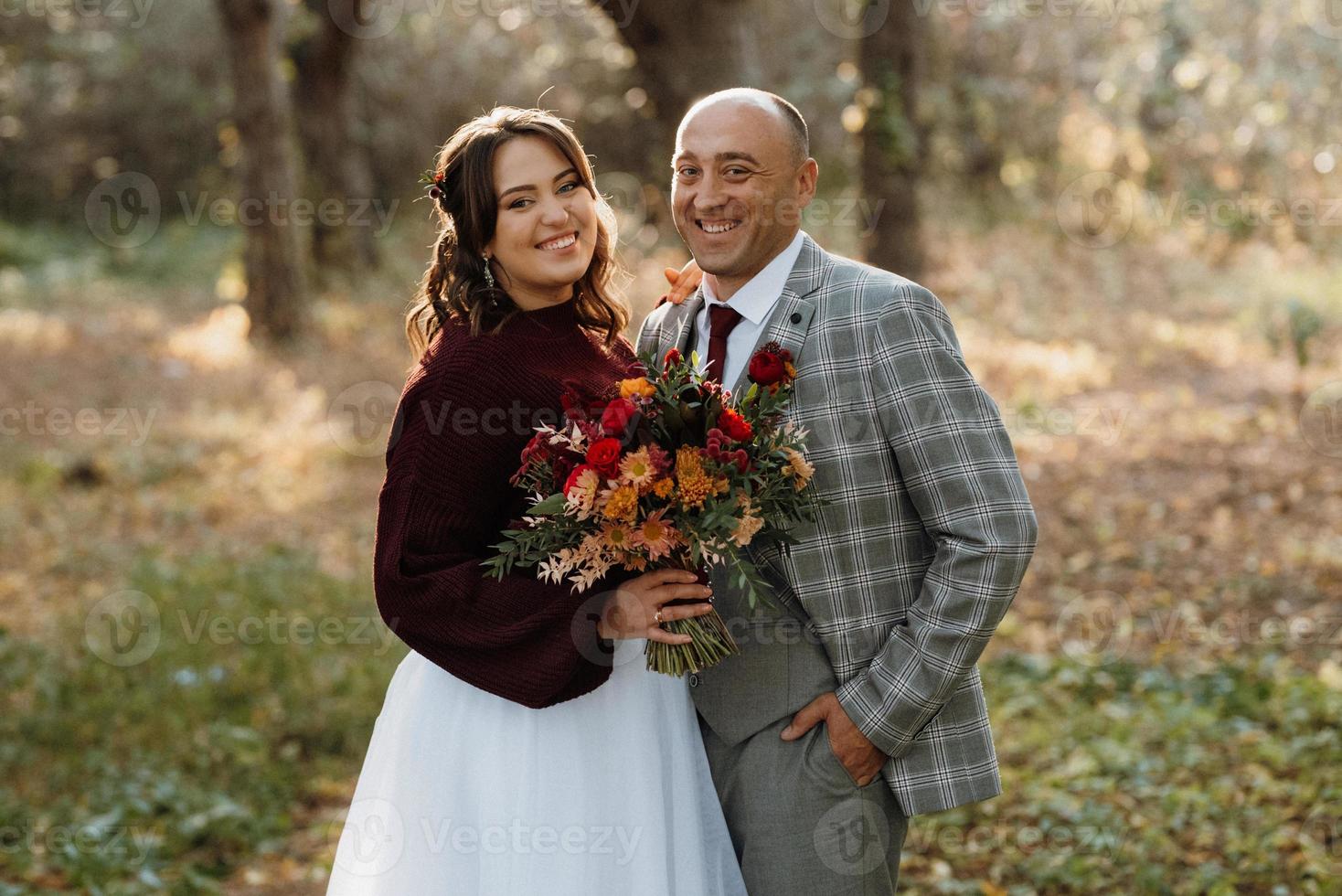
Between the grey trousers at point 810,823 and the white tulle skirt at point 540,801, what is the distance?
0.33 ft

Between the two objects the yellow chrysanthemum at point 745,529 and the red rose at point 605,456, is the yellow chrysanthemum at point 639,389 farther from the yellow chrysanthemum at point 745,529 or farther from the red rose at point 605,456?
the yellow chrysanthemum at point 745,529

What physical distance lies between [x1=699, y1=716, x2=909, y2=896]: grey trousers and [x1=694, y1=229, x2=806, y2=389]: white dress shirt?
2.92 ft

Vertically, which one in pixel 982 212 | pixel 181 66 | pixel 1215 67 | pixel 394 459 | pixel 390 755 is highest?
pixel 181 66

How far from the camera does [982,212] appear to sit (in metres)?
17.6

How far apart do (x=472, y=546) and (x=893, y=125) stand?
9.68 metres

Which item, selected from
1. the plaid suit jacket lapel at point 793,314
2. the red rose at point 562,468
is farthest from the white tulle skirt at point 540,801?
the plaid suit jacket lapel at point 793,314

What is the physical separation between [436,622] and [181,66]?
27.5m

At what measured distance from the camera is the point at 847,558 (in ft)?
9.73

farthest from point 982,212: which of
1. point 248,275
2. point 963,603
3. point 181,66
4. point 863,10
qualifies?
point 181,66

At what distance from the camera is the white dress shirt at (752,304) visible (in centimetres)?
312

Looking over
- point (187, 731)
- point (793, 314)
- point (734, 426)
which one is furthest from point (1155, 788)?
point (187, 731)

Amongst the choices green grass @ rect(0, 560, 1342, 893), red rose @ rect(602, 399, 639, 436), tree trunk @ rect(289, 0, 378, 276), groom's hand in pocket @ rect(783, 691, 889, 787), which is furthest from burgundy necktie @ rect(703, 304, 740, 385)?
tree trunk @ rect(289, 0, 378, 276)

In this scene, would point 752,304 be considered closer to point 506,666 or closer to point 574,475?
point 574,475

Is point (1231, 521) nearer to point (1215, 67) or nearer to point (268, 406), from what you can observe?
point (1215, 67)
